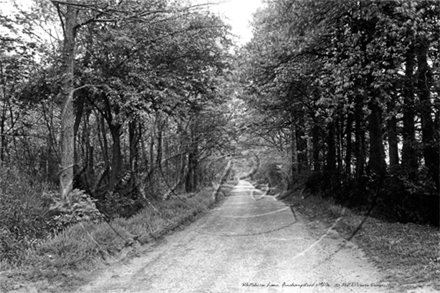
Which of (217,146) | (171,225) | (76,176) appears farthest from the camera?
(217,146)

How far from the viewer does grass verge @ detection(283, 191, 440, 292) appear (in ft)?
15.9

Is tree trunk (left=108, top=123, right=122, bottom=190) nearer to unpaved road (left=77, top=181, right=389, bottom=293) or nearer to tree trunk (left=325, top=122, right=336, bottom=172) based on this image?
unpaved road (left=77, top=181, right=389, bottom=293)

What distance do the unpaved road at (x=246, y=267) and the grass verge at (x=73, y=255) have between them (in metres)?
0.33

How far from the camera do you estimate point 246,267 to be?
604 centimetres

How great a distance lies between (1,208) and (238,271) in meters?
4.62

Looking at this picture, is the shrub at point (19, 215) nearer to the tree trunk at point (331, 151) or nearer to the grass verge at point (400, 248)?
the grass verge at point (400, 248)

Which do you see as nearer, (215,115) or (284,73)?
(284,73)

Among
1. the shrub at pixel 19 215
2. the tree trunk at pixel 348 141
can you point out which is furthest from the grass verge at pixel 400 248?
the shrub at pixel 19 215

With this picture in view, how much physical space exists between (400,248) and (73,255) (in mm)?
5721

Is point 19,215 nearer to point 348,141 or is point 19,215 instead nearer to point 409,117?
point 409,117

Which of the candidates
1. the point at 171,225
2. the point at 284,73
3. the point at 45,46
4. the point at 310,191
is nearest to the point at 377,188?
the point at 284,73

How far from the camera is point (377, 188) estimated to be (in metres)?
10.4

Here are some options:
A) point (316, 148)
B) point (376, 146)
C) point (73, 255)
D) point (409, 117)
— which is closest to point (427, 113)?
point (409, 117)

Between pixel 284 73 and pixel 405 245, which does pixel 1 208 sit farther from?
pixel 284 73
